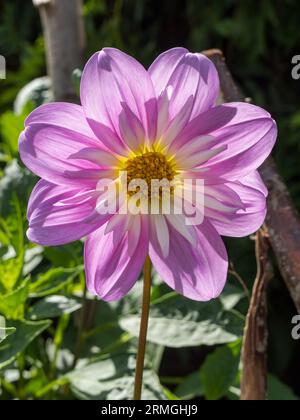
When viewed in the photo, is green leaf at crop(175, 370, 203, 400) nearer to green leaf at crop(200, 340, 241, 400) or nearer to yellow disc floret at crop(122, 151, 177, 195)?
green leaf at crop(200, 340, 241, 400)

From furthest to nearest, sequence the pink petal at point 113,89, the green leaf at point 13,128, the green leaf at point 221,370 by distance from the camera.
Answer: the green leaf at point 13,128, the green leaf at point 221,370, the pink petal at point 113,89

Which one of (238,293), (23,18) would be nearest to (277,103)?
(23,18)

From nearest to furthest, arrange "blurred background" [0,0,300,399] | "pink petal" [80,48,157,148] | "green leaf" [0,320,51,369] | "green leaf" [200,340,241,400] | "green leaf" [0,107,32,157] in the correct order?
"pink petal" [80,48,157,148] < "green leaf" [0,320,51,369] < "green leaf" [200,340,241,400] < "green leaf" [0,107,32,157] < "blurred background" [0,0,300,399]

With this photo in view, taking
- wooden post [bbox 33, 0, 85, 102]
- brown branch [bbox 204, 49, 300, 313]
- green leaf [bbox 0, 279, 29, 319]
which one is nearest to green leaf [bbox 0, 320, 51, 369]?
green leaf [bbox 0, 279, 29, 319]

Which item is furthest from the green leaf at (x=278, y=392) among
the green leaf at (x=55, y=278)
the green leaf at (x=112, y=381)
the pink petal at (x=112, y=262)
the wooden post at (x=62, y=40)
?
the wooden post at (x=62, y=40)

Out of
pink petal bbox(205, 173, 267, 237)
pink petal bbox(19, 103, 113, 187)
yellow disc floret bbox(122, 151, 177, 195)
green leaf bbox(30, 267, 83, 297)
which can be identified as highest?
pink petal bbox(19, 103, 113, 187)

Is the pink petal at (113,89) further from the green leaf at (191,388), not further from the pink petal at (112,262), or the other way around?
the green leaf at (191,388)

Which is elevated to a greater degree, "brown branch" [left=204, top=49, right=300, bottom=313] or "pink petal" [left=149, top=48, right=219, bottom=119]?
"pink petal" [left=149, top=48, right=219, bottom=119]

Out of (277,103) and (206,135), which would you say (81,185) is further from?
(277,103)
